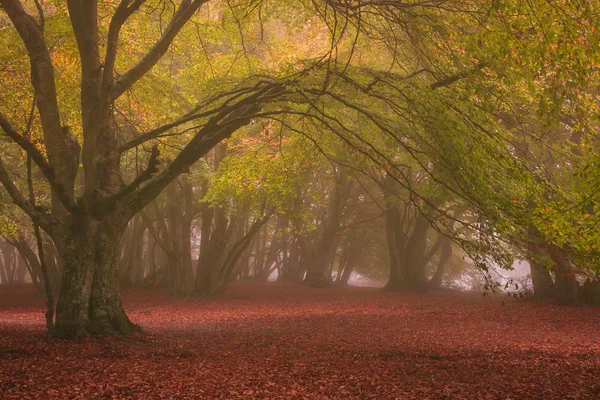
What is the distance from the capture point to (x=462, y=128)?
24.6ft

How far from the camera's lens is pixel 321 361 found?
25.1 ft

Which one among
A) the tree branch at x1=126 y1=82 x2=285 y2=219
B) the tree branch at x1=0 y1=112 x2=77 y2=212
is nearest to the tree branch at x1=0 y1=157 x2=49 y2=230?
the tree branch at x1=0 y1=112 x2=77 y2=212

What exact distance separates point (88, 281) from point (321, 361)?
4.63 metres

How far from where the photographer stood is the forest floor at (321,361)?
5664 mm

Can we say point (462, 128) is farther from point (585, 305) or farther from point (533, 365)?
point (585, 305)

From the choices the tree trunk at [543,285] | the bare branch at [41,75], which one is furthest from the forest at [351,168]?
the tree trunk at [543,285]

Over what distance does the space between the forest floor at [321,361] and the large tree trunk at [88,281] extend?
1.73 feet

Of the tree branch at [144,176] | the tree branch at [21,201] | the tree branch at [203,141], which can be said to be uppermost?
the tree branch at [203,141]

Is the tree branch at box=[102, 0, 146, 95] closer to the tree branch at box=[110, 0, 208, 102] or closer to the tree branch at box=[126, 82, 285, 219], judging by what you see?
the tree branch at box=[110, 0, 208, 102]

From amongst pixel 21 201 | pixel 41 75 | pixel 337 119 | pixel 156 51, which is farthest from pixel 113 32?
pixel 337 119

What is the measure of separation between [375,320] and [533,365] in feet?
23.5

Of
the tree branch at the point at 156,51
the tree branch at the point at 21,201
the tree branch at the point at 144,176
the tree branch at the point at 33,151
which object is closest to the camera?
the tree branch at the point at 33,151

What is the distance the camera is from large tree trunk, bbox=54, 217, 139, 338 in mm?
8648

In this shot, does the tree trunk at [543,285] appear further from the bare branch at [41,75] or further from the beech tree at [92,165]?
the bare branch at [41,75]
